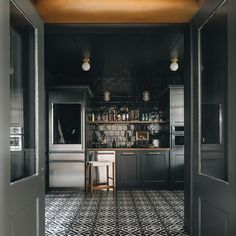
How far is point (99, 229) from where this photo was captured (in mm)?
4484

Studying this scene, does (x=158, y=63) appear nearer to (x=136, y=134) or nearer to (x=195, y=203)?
(x=136, y=134)

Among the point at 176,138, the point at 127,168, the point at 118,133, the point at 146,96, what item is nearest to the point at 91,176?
the point at 127,168

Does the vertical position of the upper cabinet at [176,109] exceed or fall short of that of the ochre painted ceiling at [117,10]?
it falls short

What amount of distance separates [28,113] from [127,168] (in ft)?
16.8

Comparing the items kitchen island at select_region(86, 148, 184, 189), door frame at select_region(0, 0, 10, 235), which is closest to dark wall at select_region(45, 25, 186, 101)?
kitchen island at select_region(86, 148, 184, 189)

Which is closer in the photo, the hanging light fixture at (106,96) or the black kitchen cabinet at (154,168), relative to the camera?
the black kitchen cabinet at (154,168)

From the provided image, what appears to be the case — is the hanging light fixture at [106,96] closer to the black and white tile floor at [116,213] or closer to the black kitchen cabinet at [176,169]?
the black kitchen cabinet at [176,169]

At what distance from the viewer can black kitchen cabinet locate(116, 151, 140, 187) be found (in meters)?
7.75

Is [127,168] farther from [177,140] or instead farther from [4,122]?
[4,122]

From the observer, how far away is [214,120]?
304 centimetres

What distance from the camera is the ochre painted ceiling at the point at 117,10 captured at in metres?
3.42

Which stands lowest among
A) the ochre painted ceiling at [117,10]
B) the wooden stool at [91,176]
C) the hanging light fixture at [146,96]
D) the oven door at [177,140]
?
the wooden stool at [91,176]

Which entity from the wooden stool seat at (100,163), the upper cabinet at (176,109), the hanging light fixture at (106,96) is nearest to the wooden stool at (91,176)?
the wooden stool seat at (100,163)

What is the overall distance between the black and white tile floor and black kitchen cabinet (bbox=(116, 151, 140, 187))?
357mm
